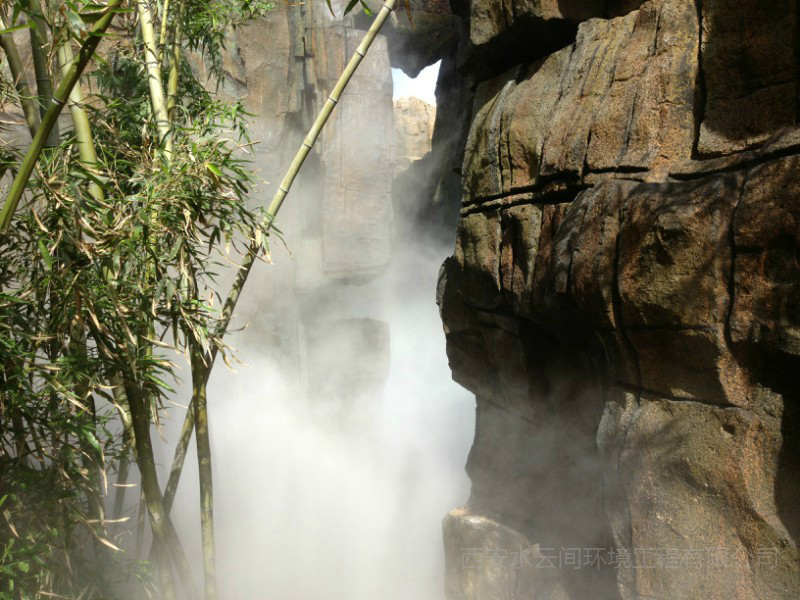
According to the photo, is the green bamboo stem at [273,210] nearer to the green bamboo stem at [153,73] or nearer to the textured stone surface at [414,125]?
the green bamboo stem at [153,73]

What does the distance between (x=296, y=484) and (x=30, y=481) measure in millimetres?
5744

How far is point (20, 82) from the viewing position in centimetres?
279

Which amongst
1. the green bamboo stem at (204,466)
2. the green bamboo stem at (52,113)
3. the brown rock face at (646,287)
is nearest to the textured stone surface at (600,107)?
the brown rock face at (646,287)

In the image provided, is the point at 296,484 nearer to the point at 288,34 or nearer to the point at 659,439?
the point at 288,34

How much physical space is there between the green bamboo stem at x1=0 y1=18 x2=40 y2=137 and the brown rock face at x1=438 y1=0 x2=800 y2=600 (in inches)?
85.0

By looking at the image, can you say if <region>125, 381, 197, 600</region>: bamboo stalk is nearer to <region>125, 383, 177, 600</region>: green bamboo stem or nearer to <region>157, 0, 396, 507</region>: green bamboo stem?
<region>125, 383, 177, 600</region>: green bamboo stem

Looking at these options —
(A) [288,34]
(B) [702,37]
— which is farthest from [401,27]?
(B) [702,37]

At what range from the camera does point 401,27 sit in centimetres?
883

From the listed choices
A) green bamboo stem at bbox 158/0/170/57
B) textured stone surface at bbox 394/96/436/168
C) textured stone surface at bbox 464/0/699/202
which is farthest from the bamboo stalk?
textured stone surface at bbox 394/96/436/168

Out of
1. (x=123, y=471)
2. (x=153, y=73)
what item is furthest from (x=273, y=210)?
(x=123, y=471)

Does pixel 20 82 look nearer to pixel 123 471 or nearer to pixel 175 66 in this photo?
pixel 175 66

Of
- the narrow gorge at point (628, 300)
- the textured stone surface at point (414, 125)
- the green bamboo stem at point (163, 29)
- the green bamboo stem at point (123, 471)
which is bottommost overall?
the green bamboo stem at point (123, 471)

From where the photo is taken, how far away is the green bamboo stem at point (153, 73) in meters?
3.10

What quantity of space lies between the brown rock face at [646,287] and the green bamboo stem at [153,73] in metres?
1.76
